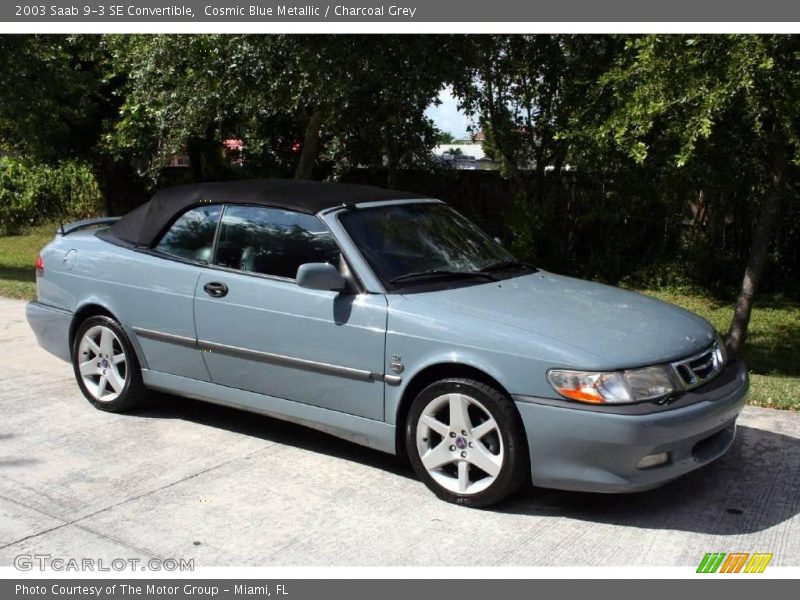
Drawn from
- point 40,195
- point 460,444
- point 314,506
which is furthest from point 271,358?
point 40,195

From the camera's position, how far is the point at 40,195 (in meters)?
22.8

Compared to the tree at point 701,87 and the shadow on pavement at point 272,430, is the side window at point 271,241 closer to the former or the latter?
the shadow on pavement at point 272,430

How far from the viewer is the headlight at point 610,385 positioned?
432 cm

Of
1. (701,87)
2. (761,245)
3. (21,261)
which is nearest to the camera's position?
(701,87)

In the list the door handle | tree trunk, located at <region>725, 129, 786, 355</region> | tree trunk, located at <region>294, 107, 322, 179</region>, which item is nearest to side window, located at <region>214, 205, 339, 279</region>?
the door handle

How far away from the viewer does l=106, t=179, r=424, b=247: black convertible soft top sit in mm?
5641

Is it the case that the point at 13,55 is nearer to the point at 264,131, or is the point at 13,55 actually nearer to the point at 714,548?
the point at 264,131

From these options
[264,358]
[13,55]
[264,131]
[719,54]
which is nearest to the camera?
[264,358]

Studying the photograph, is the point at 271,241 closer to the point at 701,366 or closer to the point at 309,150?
the point at 701,366

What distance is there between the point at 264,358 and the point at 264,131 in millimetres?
11761

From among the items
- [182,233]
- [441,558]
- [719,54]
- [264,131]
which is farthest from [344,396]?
[264,131]

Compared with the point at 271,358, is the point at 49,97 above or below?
above

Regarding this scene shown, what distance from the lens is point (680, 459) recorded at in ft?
14.7

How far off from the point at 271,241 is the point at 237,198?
0.45 m
